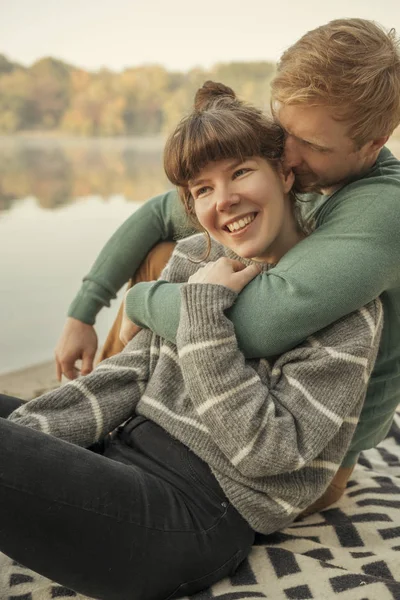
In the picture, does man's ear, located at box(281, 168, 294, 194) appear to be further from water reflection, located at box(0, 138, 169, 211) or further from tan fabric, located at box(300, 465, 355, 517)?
water reflection, located at box(0, 138, 169, 211)

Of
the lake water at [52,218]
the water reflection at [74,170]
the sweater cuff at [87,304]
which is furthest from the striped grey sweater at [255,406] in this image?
the water reflection at [74,170]

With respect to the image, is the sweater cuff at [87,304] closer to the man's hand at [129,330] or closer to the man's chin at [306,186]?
the man's hand at [129,330]

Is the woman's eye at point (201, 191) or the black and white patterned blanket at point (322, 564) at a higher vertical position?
the woman's eye at point (201, 191)

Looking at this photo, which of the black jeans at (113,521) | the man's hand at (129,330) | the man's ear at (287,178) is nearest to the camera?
the black jeans at (113,521)

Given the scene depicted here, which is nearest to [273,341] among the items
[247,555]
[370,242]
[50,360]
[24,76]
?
[370,242]

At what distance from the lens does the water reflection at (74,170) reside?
3590mm

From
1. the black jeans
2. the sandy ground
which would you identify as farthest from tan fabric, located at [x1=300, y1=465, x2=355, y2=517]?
the sandy ground

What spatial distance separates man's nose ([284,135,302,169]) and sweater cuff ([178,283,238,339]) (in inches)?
11.4

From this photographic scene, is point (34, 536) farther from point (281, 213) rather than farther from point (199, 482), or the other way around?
point (281, 213)

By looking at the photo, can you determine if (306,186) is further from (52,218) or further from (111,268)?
(52,218)

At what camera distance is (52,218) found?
12.0 feet

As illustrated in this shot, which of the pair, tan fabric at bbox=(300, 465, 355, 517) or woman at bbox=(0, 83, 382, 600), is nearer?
woman at bbox=(0, 83, 382, 600)

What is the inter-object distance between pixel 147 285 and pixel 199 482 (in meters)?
0.39

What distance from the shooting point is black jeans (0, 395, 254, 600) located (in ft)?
3.09
